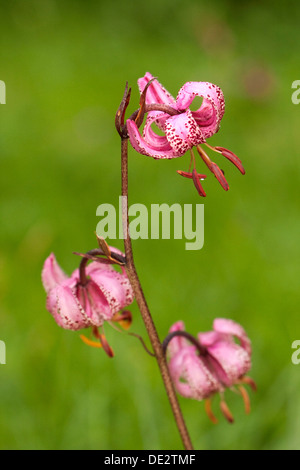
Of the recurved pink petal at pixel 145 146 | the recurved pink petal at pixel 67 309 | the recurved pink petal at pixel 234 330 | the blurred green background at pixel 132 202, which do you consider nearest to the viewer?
the recurved pink petal at pixel 145 146

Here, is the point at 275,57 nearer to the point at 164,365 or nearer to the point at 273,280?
the point at 273,280

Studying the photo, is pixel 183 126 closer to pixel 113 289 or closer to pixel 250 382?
pixel 113 289

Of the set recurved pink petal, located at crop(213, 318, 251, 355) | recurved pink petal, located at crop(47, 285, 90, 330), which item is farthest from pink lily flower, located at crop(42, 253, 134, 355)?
recurved pink petal, located at crop(213, 318, 251, 355)

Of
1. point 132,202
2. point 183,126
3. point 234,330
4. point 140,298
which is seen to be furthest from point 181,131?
point 132,202

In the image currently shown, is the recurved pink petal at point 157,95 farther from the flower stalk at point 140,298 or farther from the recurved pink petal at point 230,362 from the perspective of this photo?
the recurved pink petal at point 230,362

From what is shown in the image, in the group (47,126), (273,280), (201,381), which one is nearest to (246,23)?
(47,126)

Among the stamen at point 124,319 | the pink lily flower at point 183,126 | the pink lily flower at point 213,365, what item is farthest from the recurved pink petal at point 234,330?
the pink lily flower at point 183,126
